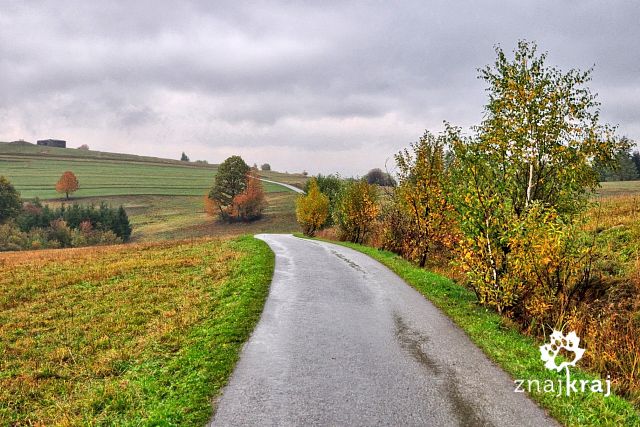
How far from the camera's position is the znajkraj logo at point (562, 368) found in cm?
780

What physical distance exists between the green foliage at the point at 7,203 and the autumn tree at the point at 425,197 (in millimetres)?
89257

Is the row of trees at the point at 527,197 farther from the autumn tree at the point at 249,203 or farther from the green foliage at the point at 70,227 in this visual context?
the green foliage at the point at 70,227

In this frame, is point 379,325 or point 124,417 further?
point 379,325

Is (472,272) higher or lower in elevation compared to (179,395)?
higher

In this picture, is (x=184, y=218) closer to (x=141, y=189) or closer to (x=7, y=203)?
(x=7, y=203)

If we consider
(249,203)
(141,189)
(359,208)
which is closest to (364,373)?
(359,208)

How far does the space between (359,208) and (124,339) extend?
29.7 m

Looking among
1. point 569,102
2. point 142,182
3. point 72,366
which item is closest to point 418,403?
point 72,366

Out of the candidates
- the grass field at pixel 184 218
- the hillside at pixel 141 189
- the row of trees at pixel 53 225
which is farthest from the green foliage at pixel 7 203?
the hillside at pixel 141 189

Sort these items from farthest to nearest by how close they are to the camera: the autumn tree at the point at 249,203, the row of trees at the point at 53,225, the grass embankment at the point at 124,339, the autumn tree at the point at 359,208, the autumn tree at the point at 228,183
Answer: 1. the autumn tree at the point at 228,183
2. the autumn tree at the point at 249,203
3. the row of trees at the point at 53,225
4. the autumn tree at the point at 359,208
5. the grass embankment at the point at 124,339

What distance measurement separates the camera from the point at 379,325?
11.8 m

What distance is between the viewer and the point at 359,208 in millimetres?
39125

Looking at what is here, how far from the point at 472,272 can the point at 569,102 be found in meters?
8.05

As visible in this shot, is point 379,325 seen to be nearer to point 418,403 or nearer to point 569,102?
point 418,403
